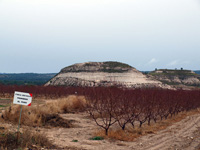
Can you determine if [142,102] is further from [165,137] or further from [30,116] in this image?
[30,116]

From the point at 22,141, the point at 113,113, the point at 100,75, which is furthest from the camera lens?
the point at 100,75

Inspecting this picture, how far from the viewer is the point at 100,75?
2953 inches

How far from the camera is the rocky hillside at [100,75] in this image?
68875mm

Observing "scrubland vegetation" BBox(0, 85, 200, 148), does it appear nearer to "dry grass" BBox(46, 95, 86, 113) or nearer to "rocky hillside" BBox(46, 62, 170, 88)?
"dry grass" BBox(46, 95, 86, 113)

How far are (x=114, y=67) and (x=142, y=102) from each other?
Result: 66.2 metres

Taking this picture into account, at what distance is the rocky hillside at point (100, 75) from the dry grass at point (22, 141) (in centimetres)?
5753

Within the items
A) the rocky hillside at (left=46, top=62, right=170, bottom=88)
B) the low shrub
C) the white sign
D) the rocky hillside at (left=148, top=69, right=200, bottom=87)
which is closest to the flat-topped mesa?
the rocky hillside at (left=46, top=62, right=170, bottom=88)

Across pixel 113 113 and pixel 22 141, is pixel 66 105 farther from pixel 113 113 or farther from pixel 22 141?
pixel 22 141

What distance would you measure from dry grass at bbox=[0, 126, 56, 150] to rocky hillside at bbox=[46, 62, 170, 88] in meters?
57.5

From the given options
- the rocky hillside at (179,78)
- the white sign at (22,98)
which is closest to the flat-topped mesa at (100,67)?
the rocky hillside at (179,78)

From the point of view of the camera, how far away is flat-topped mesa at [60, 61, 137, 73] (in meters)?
77.4

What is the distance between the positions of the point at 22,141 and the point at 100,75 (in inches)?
2657

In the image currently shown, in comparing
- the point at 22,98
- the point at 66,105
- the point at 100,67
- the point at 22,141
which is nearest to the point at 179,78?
the point at 100,67

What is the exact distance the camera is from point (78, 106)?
21.2 m
